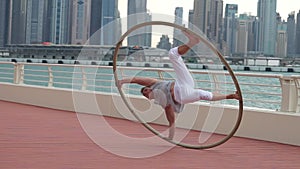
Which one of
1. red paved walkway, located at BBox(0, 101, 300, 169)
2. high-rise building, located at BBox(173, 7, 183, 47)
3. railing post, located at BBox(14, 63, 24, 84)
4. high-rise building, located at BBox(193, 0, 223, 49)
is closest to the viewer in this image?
red paved walkway, located at BBox(0, 101, 300, 169)

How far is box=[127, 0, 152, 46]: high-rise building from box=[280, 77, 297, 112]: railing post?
214 centimetres

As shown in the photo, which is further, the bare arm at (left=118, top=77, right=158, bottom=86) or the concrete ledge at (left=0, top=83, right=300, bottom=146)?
the concrete ledge at (left=0, top=83, right=300, bottom=146)

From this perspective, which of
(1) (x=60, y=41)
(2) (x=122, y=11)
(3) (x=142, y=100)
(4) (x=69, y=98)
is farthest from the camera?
(1) (x=60, y=41)

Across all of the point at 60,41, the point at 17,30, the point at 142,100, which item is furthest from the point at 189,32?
the point at 17,30

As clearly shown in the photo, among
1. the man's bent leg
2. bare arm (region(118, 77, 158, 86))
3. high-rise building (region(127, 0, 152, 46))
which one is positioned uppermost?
high-rise building (region(127, 0, 152, 46))

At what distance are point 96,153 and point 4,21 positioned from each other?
23797mm

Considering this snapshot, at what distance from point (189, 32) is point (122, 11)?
1.56 m

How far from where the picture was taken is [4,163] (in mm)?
5172

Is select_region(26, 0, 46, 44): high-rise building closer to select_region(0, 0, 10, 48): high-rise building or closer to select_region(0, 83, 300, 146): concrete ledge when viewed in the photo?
select_region(0, 0, 10, 48): high-rise building

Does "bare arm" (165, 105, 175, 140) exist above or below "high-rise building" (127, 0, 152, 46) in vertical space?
below

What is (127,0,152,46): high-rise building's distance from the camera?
7167 mm

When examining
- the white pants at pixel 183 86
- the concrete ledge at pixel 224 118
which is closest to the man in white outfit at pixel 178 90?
the white pants at pixel 183 86

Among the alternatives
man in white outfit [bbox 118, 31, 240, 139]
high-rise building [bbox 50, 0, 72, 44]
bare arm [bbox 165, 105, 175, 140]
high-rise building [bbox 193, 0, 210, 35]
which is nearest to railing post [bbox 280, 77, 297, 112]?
high-rise building [bbox 193, 0, 210, 35]

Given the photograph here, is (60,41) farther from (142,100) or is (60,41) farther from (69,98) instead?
(142,100)
